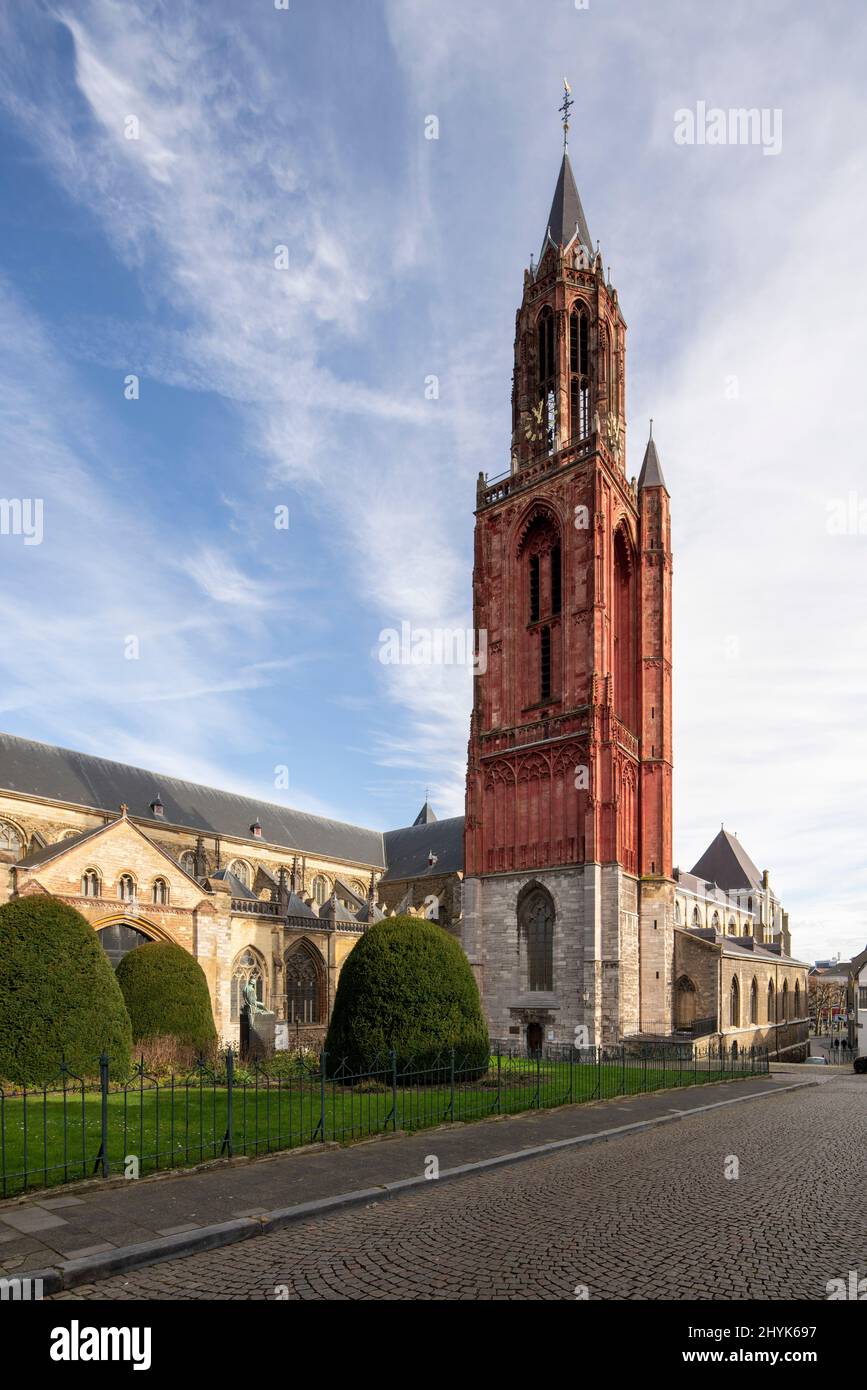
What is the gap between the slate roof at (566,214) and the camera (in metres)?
46.8

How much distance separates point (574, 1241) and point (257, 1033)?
2341cm

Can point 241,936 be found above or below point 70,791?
below

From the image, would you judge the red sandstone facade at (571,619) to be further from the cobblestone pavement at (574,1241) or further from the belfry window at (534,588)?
the cobblestone pavement at (574,1241)

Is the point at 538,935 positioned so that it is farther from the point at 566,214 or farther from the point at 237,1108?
the point at 566,214

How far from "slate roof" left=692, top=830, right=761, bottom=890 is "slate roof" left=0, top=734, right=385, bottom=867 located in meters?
34.1

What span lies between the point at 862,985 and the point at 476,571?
31681 mm

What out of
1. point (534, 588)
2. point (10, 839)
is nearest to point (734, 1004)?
point (534, 588)

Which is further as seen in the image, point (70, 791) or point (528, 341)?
point (528, 341)

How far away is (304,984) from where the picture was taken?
1487 inches

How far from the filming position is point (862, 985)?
50344 millimetres

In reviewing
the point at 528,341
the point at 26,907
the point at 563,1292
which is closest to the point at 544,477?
the point at 528,341

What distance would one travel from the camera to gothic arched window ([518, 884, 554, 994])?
3706 centimetres

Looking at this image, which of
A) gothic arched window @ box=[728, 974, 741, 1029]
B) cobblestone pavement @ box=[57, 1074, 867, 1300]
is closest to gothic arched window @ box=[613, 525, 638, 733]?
gothic arched window @ box=[728, 974, 741, 1029]
